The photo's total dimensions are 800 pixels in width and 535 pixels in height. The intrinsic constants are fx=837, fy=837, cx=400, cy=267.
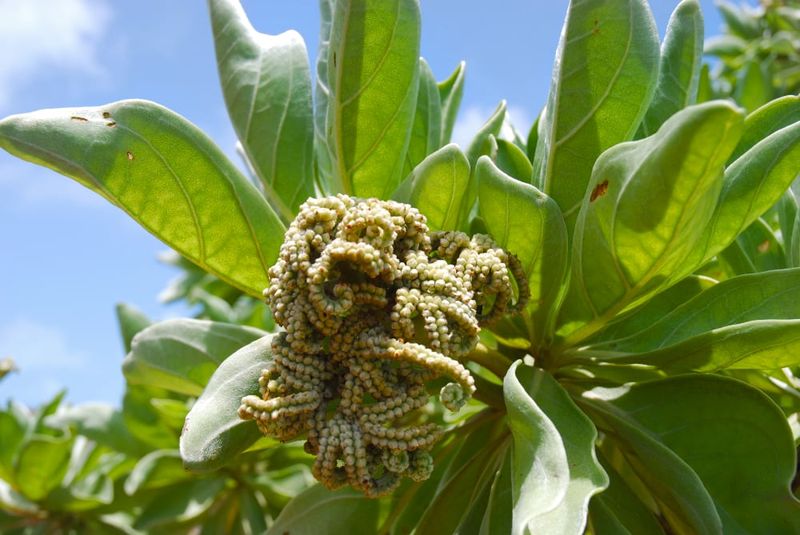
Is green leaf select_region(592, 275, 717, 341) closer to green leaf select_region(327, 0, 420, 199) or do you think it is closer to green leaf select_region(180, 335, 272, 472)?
green leaf select_region(327, 0, 420, 199)

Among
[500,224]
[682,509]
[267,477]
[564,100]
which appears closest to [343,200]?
[500,224]

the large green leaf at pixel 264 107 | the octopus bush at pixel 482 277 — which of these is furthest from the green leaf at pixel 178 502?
the large green leaf at pixel 264 107

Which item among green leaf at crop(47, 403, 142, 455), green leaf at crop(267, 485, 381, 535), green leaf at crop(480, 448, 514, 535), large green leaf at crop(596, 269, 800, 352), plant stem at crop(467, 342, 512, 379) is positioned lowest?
green leaf at crop(480, 448, 514, 535)

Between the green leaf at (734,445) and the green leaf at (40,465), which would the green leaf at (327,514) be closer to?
the green leaf at (734,445)

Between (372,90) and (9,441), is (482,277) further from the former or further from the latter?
(9,441)

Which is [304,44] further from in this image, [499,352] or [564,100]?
[499,352]

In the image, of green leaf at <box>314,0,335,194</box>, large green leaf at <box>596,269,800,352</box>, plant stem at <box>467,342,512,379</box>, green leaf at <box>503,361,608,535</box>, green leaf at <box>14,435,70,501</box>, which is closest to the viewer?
green leaf at <box>503,361,608,535</box>

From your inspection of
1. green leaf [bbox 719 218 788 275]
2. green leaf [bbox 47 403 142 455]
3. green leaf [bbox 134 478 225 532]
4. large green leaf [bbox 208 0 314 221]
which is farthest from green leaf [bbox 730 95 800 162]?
green leaf [bbox 47 403 142 455]
